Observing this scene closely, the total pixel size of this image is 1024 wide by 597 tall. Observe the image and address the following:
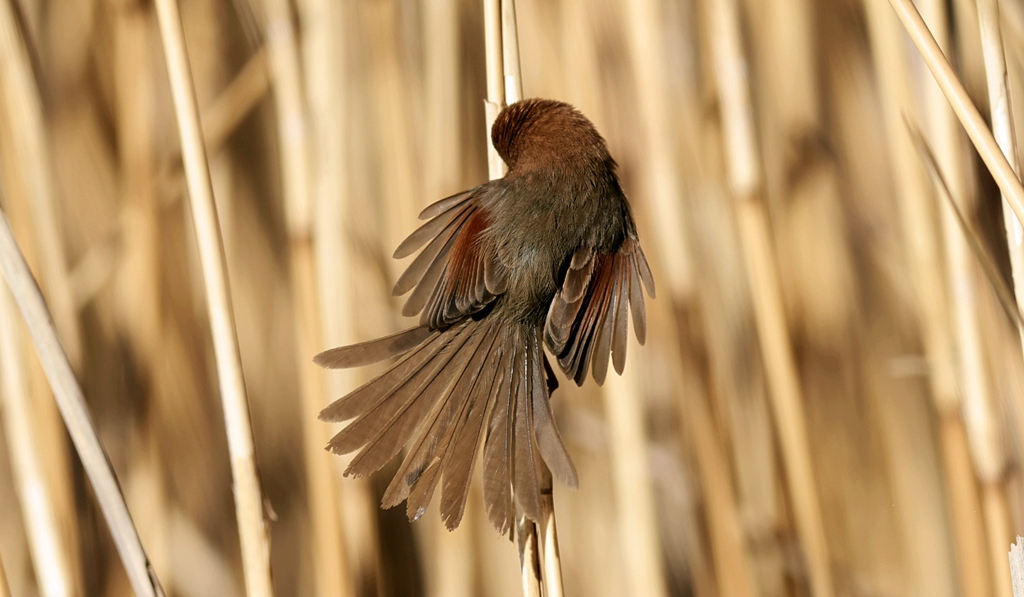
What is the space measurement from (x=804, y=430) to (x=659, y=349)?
25cm

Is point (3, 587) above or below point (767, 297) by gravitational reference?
below

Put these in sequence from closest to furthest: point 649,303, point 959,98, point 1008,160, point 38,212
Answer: point 959,98
point 1008,160
point 38,212
point 649,303

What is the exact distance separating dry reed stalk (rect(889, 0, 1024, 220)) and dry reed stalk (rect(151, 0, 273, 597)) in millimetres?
610

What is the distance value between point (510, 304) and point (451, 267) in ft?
0.24

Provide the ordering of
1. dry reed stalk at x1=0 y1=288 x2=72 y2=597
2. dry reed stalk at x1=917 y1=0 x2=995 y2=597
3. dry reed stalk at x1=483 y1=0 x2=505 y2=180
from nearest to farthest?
dry reed stalk at x1=483 y1=0 x2=505 y2=180
dry reed stalk at x1=0 y1=288 x2=72 y2=597
dry reed stalk at x1=917 y1=0 x2=995 y2=597

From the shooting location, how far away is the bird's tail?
59 centimetres

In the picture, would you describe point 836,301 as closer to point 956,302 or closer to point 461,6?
point 956,302

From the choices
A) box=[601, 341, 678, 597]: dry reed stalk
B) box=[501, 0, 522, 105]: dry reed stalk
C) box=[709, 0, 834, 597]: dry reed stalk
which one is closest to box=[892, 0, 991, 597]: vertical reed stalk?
box=[709, 0, 834, 597]: dry reed stalk

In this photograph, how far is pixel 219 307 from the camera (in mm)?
633

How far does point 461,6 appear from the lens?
100cm

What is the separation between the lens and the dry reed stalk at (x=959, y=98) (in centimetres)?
54

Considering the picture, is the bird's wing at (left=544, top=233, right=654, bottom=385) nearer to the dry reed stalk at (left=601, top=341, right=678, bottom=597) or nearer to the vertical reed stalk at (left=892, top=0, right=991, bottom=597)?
the dry reed stalk at (left=601, top=341, right=678, bottom=597)

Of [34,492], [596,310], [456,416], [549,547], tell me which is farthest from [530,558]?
[34,492]

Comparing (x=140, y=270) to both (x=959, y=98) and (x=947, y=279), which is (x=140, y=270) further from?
(x=947, y=279)
